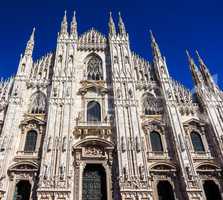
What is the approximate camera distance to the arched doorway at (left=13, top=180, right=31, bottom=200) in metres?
16.9

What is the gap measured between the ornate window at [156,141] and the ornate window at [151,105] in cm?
210

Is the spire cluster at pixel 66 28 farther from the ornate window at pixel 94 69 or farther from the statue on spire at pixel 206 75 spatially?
the statue on spire at pixel 206 75

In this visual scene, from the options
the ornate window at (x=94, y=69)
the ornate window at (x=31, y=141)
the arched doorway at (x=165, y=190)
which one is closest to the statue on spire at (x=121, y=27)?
the ornate window at (x=94, y=69)

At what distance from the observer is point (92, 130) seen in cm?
2003

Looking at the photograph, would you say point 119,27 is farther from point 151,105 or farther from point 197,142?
point 197,142

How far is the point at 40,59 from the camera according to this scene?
2536cm

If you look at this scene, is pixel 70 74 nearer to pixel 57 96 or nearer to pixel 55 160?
pixel 57 96

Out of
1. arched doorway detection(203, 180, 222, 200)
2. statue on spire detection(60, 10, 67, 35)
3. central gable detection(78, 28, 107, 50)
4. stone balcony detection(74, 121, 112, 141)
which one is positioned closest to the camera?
arched doorway detection(203, 180, 222, 200)

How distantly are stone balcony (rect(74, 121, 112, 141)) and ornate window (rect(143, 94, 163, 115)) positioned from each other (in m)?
3.97

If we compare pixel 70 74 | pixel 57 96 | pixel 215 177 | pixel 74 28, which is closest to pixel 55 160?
pixel 57 96

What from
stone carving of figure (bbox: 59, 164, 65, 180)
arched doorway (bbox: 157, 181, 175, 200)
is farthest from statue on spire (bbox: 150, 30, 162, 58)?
stone carving of figure (bbox: 59, 164, 65, 180)

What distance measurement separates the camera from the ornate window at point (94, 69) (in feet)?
80.8

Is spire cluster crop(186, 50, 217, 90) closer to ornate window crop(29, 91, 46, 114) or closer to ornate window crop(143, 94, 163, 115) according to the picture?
ornate window crop(143, 94, 163, 115)

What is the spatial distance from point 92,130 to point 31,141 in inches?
186
